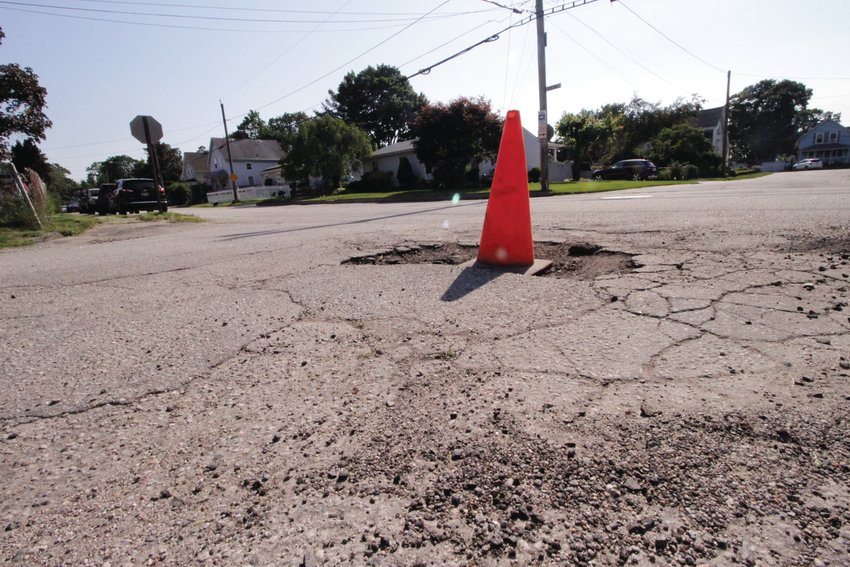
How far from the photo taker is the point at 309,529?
4.74ft

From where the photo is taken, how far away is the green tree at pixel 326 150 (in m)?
38.7

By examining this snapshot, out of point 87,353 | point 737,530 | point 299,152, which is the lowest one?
point 737,530

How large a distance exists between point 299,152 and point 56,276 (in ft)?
119

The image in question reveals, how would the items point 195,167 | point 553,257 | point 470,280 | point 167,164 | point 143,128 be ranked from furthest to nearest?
point 167,164
point 195,167
point 143,128
point 553,257
point 470,280

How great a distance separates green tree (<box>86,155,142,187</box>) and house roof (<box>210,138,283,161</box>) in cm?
6288

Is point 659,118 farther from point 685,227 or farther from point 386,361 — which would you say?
point 386,361

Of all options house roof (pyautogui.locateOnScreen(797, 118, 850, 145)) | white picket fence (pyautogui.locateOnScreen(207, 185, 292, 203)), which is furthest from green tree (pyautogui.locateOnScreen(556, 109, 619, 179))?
house roof (pyautogui.locateOnScreen(797, 118, 850, 145))

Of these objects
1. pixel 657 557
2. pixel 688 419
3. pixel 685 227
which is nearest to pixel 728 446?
pixel 688 419

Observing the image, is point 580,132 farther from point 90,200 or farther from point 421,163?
point 90,200

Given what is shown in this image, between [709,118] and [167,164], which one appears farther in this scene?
[167,164]

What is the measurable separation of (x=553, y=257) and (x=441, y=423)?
12.0 feet

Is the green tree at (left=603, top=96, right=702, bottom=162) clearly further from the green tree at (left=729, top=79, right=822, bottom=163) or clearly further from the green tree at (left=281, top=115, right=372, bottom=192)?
the green tree at (left=729, top=79, right=822, bottom=163)

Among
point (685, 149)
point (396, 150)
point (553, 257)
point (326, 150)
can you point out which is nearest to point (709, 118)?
point (685, 149)

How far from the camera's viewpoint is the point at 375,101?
6919cm
